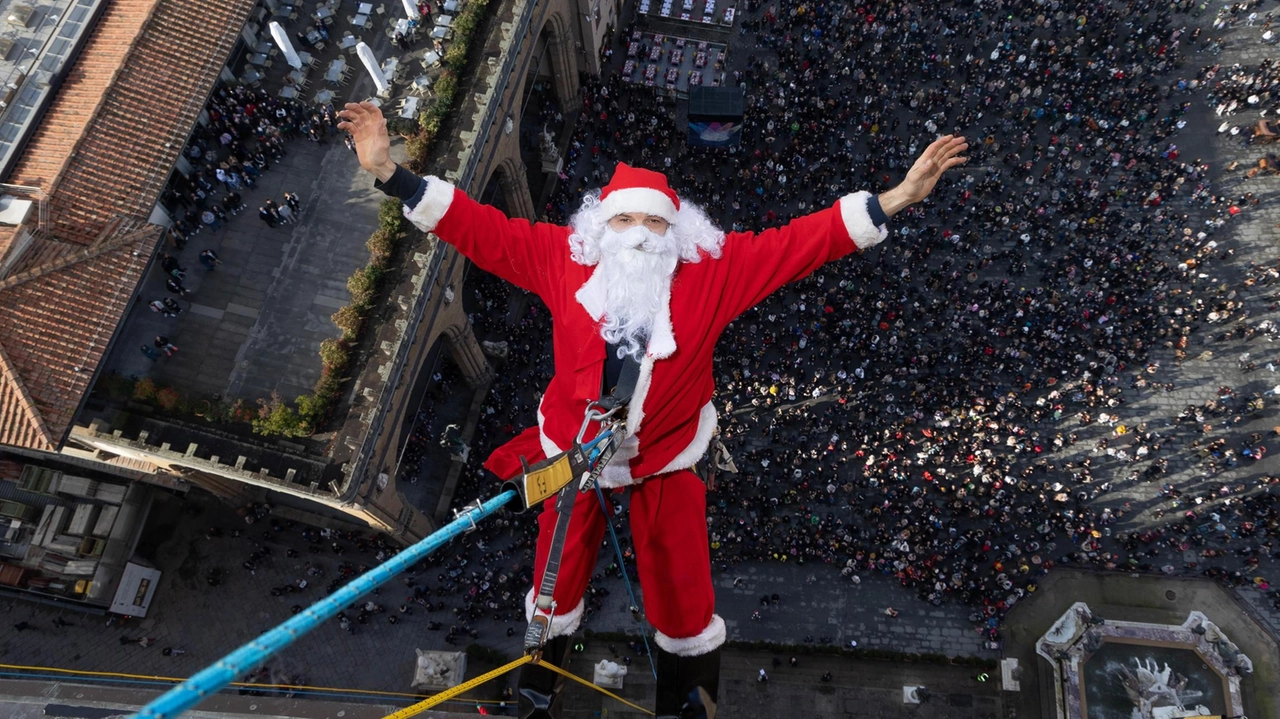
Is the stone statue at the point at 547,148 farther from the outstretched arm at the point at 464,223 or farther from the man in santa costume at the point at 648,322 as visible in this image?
the man in santa costume at the point at 648,322

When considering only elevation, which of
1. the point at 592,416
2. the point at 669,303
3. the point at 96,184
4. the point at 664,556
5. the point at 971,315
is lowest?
the point at 664,556

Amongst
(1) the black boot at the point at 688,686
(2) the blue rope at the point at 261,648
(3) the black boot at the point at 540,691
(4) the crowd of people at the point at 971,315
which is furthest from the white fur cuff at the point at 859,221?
(4) the crowd of people at the point at 971,315

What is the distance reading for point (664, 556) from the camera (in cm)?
1176

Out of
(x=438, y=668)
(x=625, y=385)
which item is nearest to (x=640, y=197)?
(x=625, y=385)

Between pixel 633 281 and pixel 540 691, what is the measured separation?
21.8ft

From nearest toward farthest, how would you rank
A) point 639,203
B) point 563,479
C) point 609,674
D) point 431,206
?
1. point 563,479
2. point 431,206
3. point 639,203
4. point 609,674

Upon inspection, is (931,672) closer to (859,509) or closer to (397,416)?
(859,509)

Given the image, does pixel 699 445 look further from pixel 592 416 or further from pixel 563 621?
pixel 563 621

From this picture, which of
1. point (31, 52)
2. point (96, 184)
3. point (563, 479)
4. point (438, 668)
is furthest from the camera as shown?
point (438, 668)

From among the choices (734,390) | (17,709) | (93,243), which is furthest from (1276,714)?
(93,243)

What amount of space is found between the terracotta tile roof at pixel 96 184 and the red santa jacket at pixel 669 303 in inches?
539

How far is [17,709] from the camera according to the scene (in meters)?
14.4

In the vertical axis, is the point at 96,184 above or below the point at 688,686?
above

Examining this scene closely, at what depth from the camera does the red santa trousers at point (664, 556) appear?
1170 cm
